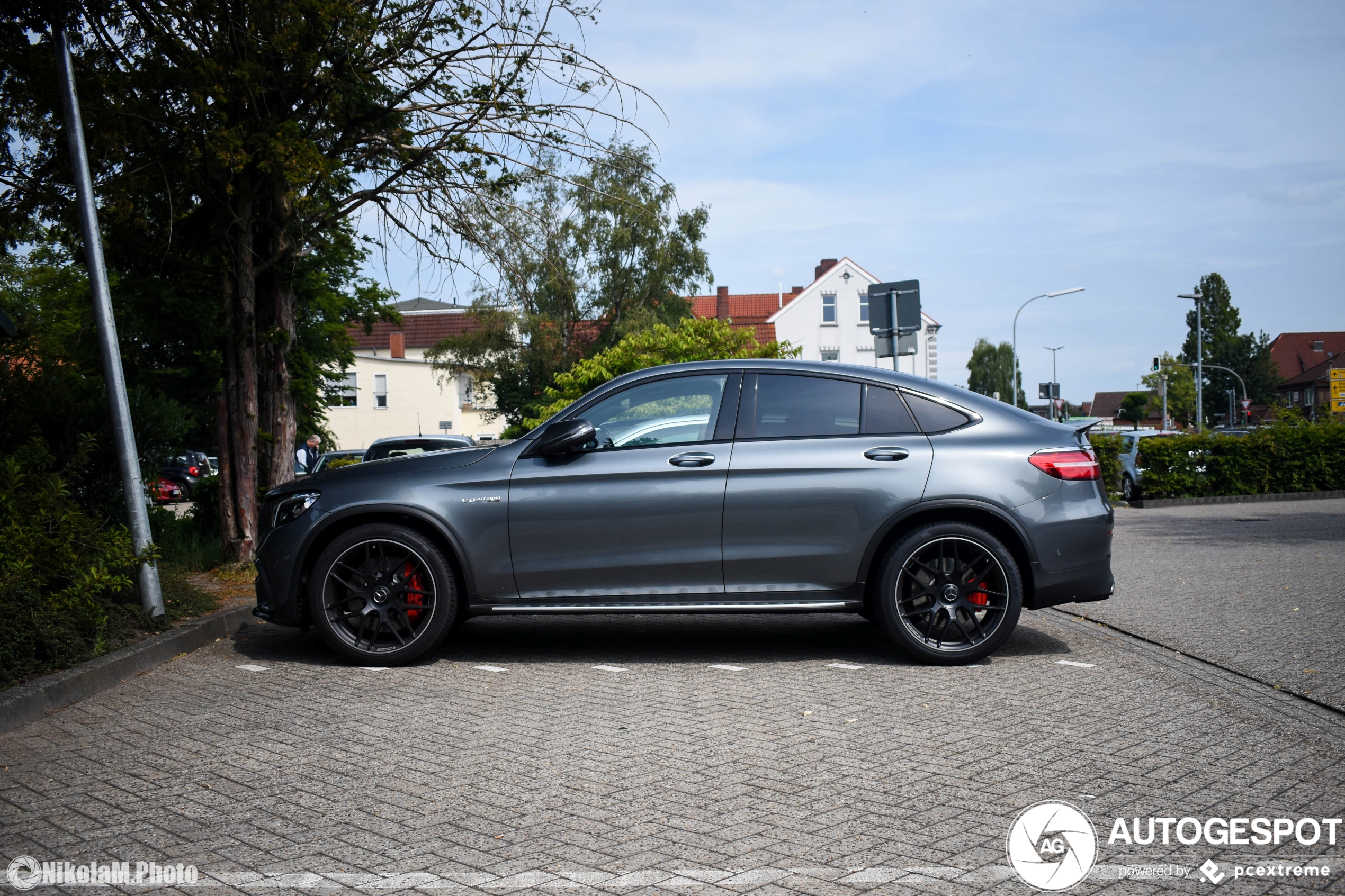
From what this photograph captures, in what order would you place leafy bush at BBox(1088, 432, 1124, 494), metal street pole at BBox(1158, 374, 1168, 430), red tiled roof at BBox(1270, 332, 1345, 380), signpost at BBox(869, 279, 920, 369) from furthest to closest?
red tiled roof at BBox(1270, 332, 1345, 380), metal street pole at BBox(1158, 374, 1168, 430), leafy bush at BBox(1088, 432, 1124, 494), signpost at BBox(869, 279, 920, 369)

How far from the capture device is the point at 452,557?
6332 mm

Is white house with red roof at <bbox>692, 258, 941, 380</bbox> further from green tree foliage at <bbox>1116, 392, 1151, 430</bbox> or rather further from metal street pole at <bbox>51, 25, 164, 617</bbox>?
metal street pole at <bbox>51, 25, 164, 617</bbox>

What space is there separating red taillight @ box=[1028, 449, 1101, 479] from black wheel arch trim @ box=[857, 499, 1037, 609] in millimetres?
354

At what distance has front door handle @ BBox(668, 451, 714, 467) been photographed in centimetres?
621

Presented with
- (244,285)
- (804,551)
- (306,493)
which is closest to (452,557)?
(306,493)

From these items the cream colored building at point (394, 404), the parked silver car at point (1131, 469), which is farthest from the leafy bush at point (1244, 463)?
the cream colored building at point (394, 404)

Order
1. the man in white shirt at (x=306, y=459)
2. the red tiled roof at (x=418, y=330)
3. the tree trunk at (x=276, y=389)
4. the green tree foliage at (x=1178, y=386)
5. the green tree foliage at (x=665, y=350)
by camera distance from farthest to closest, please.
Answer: the green tree foliage at (x=1178, y=386) < the red tiled roof at (x=418, y=330) < the man in white shirt at (x=306, y=459) < the green tree foliage at (x=665, y=350) < the tree trunk at (x=276, y=389)

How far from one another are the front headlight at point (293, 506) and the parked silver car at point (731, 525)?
31mm

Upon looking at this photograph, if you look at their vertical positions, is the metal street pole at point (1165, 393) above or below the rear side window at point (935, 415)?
above

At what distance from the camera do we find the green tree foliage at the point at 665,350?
54.4 ft

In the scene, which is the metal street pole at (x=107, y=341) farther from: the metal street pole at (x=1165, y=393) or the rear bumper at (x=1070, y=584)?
the metal street pole at (x=1165, y=393)

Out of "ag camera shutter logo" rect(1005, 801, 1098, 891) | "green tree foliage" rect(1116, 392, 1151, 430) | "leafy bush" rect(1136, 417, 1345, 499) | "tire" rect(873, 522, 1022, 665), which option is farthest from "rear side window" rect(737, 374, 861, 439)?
"green tree foliage" rect(1116, 392, 1151, 430)

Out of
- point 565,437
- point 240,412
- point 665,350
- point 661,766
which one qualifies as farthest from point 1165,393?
point 661,766

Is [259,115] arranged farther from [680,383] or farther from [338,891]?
[338,891]
